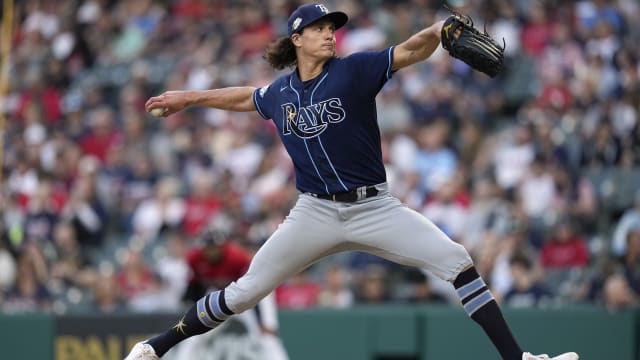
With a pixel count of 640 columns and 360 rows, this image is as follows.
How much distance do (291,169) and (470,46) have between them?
7599mm

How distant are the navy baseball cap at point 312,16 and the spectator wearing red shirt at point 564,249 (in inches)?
213

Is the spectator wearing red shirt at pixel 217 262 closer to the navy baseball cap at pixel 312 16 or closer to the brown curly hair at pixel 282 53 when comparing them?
the brown curly hair at pixel 282 53

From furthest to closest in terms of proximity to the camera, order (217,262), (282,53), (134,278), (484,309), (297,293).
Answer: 1. (134,278)
2. (297,293)
3. (217,262)
4. (282,53)
5. (484,309)

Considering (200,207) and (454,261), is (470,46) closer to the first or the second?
(454,261)

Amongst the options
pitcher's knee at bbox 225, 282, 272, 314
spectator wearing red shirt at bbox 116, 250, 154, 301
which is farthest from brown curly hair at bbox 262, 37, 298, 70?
spectator wearing red shirt at bbox 116, 250, 154, 301

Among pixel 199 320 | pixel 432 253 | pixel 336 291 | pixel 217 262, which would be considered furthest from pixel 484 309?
pixel 336 291

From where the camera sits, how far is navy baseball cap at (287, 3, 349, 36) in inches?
283

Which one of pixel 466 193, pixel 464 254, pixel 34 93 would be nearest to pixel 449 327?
pixel 466 193

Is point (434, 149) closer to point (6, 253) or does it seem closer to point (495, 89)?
point (495, 89)

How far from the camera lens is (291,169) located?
1415 centimetres

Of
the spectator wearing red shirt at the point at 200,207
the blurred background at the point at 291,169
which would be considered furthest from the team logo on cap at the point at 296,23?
the spectator wearing red shirt at the point at 200,207

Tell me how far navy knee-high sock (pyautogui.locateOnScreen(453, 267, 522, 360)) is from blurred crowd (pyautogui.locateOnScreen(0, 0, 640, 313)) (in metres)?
3.50

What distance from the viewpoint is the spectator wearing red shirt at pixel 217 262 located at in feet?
33.9

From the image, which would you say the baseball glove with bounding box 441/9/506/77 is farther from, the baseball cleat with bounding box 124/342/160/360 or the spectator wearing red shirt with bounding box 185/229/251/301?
the spectator wearing red shirt with bounding box 185/229/251/301
